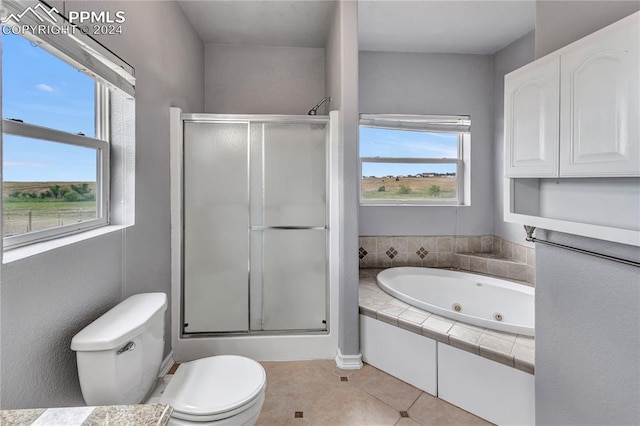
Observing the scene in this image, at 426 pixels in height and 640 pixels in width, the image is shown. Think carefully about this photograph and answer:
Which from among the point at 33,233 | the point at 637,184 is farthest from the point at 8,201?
the point at 637,184

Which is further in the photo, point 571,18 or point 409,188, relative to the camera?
point 409,188

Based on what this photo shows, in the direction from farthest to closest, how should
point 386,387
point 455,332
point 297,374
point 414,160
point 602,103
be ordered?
point 414,160
point 297,374
point 386,387
point 455,332
point 602,103

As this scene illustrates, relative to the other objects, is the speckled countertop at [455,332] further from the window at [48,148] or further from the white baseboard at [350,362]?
the window at [48,148]

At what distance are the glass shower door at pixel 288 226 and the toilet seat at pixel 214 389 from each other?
836 millimetres

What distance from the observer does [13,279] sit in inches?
38.0

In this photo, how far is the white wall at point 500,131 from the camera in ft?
9.32

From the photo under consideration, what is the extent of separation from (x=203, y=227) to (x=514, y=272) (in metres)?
2.73

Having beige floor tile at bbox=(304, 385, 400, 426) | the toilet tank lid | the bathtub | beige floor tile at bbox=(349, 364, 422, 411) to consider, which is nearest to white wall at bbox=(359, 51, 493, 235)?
the bathtub

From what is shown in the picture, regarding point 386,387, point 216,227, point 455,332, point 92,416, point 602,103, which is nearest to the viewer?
point 92,416

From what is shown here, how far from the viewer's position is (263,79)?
3084 millimetres

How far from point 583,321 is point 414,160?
216cm

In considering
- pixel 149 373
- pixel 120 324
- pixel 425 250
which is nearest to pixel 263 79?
pixel 425 250

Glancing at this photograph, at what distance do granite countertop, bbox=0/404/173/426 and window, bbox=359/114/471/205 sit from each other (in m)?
2.62

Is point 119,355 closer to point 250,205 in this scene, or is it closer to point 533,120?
point 250,205
